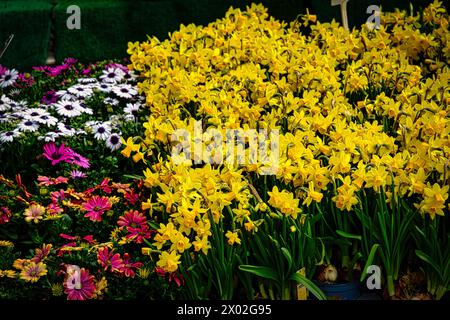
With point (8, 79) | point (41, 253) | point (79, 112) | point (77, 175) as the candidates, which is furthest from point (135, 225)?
point (8, 79)

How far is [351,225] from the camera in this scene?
2518mm

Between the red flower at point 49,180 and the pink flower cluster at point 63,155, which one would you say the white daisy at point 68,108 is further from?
the red flower at point 49,180

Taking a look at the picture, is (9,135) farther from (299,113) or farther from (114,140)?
(299,113)

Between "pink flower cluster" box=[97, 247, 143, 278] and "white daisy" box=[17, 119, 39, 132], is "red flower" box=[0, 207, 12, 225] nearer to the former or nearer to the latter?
A: "pink flower cluster" box=[97, 247, 143, 278]

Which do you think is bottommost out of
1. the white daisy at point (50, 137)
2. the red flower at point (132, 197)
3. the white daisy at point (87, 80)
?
the red flower at point (132, 197)

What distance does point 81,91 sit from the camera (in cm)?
384

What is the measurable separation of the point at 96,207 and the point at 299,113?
0.99 meters

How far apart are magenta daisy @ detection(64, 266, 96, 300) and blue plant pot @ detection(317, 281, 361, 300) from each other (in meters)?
0.78

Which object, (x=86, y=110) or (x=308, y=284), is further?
(x=86, y=110)

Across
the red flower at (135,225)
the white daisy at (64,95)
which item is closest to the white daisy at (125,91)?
the white daisy at (64,95)

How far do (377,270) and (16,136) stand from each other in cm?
176

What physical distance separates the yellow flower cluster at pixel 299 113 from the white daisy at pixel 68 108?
1.24 ft

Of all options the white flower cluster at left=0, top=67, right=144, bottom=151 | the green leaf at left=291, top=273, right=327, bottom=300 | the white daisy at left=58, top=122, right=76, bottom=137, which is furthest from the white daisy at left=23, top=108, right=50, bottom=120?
the green leaf at left=291, top=273, right=327, bottom=300

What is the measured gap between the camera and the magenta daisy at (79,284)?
224cm
